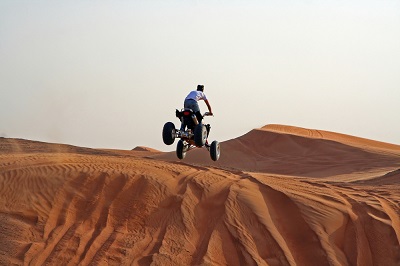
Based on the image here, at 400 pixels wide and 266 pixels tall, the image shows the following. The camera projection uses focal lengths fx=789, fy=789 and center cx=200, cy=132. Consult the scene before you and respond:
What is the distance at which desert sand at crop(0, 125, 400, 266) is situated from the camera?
58.5 ft

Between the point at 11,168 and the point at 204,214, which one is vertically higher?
the point at 11,168

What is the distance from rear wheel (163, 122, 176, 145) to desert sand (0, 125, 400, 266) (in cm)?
258

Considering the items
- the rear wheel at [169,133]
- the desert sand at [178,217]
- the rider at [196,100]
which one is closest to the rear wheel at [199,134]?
the rider at [196,100]

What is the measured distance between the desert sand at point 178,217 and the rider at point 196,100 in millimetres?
3135

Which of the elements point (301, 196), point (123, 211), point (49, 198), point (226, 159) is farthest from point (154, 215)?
point (226, 159)

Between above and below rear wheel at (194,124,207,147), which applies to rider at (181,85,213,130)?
above

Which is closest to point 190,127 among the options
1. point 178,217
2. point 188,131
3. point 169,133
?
point 188,131

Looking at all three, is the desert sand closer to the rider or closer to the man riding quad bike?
the man riding quad bike

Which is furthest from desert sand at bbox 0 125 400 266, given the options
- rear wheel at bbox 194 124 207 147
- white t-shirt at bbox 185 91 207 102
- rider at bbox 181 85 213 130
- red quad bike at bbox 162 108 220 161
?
white t-shirt at bbox 185 91 207 102

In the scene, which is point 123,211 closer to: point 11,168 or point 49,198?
point 49,198

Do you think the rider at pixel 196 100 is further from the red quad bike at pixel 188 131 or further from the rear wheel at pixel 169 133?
the rear wheel at pixel 169 133

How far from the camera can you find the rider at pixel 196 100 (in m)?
16.9

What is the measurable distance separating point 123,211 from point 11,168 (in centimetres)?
356

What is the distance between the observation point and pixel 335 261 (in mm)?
17828
